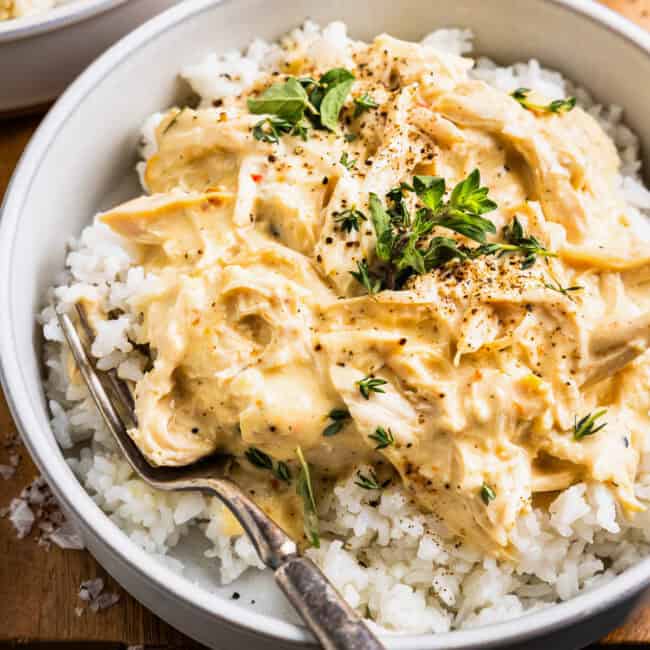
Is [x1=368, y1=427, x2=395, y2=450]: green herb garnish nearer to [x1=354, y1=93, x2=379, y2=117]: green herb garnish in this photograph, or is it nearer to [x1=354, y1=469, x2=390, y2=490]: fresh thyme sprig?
[x1=354, y1=469, x2=390, y2=490]: fresh thyme sprig

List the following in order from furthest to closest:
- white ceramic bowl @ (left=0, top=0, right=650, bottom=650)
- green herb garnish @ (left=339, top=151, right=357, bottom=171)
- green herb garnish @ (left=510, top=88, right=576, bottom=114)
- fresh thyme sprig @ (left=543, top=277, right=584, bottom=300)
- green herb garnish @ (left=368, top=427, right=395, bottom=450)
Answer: green herb garnish @ (left=510, top=88, right=576, bottom=114), green herb garnish @ (left=339, top=151, right=357, bottom=171), fresh thyme sprig @ (left=543, top=277, right=584, bottom=300), green herb garnish @ (left=368, top=427, right=395, bottom=450), white ceramic bowl @ (left=0, top=0, right=650, bottom=650)

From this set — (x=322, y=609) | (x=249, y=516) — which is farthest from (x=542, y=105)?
(x=322, y=609)

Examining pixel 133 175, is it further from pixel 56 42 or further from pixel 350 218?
pixel 350 218

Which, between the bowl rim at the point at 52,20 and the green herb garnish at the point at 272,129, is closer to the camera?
the green herb garnish at the point at 272,129

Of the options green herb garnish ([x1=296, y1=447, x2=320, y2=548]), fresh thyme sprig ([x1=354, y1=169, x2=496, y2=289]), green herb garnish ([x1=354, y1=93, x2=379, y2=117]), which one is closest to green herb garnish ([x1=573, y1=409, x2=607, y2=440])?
fresh thyme sprig ([x1=354, y1=169, x2=496, y2=289])

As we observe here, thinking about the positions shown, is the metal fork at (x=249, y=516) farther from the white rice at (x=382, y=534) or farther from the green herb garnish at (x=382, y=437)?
the green herb garnish at (x=382, y=437)

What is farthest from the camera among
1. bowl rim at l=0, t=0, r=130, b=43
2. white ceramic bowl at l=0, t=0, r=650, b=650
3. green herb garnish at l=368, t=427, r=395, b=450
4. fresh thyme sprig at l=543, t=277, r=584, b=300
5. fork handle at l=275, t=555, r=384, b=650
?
bowl rim at l=0, t=0, r=130, b=43

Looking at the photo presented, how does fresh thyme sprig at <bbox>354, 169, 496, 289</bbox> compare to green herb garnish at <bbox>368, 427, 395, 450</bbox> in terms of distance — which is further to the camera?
fresh thyme sprig at <bbox>354, 169, 496, 289</bbox>

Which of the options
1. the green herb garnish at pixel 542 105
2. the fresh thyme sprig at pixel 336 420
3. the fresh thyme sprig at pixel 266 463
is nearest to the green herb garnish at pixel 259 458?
the fresh thyme sprig at pixel 266 463
